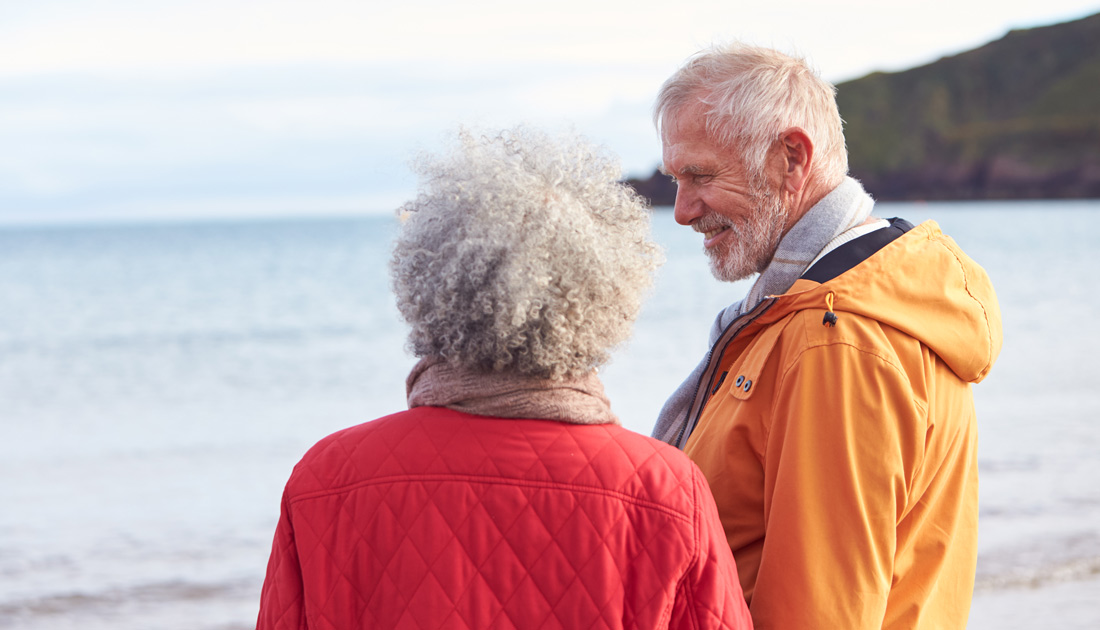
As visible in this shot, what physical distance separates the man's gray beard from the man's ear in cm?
4

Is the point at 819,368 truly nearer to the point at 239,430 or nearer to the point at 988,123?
the point at 239,430

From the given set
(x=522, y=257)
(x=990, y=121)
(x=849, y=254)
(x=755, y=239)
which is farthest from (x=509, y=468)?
(x=990, y=121)

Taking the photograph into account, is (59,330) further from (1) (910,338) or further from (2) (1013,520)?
(1) (910,338)

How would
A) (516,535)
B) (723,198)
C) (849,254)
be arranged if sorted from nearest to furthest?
(516,535)
(849,254)
(723,198)

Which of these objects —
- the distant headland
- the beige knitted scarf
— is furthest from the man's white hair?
the distant headland

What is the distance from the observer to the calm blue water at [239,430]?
510 centimetres

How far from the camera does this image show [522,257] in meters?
1.25

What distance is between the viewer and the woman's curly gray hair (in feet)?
4.14

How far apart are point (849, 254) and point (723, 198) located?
0.34 m

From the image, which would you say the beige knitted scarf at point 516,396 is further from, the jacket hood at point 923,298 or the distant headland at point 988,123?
the distant headland at point 988,123

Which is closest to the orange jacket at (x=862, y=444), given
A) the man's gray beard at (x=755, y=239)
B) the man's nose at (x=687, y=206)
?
the man's gray beard at (x=755, y=239)

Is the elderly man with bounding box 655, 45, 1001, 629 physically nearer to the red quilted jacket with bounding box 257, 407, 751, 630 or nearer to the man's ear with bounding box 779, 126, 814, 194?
the man's ear with bounding box 779, 126, 814, 194

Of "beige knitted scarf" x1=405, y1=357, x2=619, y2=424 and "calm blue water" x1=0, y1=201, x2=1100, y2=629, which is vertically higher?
"beige knitted scarf" x1=405, y1=357, x2=619, y2=424

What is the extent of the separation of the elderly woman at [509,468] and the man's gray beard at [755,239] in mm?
626
